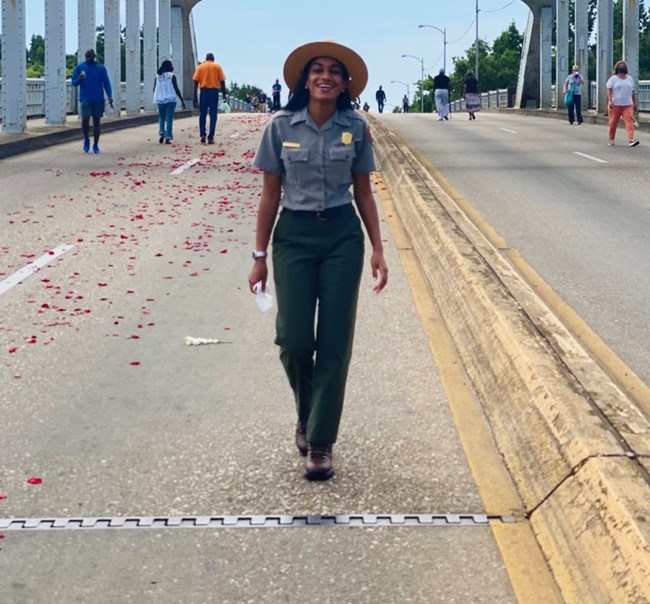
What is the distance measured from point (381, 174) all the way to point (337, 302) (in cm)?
1576

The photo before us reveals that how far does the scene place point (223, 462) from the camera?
6.04 m

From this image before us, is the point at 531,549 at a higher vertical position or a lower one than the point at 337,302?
lower

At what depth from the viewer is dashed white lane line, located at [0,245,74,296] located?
1103 centimetres

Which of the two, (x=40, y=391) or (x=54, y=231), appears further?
(x=54, y=231)

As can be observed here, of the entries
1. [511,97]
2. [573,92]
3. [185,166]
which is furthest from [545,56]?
[185,166]

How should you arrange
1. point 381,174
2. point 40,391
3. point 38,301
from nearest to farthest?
point 40,391 < point 38,301 < point 381,174

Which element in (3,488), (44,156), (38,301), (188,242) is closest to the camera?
(3,488)

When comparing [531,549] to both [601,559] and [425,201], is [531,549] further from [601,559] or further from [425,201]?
[425,201]

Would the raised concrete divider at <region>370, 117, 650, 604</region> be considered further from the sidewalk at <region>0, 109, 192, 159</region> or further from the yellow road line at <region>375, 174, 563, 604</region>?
the sidewalk at <region>0, 109, 192, 159</region>

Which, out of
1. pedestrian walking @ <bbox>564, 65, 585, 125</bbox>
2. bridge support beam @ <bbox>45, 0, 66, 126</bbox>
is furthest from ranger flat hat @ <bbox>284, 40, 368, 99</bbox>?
Result: pedestrian walking @ <bbox>564, 65, 585, 125</bbox>

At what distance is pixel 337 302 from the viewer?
579cm

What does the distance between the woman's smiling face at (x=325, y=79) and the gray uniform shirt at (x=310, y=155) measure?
4.0 inches

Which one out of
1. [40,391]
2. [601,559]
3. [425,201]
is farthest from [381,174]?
[601,559]

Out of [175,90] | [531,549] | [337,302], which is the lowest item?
[531,549]
